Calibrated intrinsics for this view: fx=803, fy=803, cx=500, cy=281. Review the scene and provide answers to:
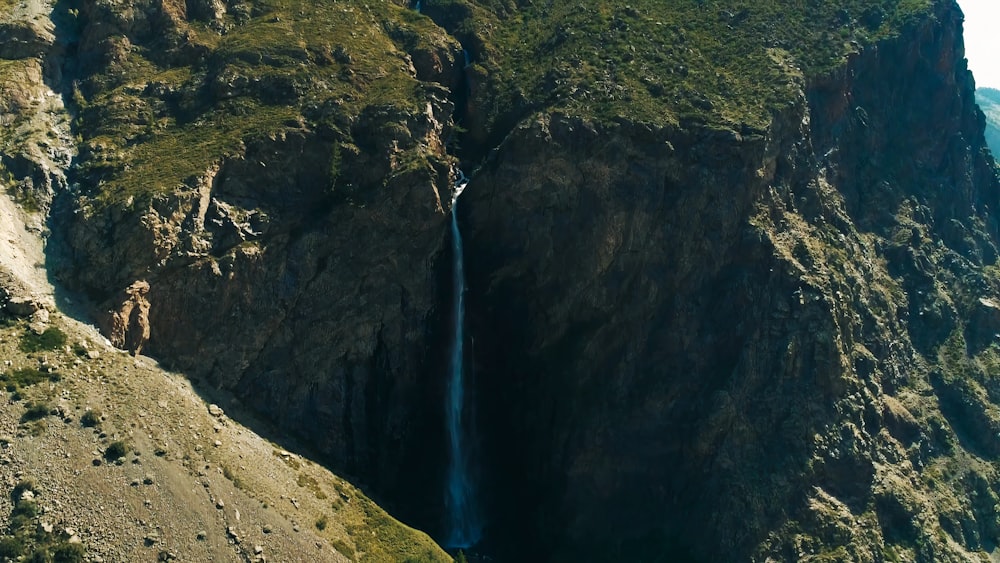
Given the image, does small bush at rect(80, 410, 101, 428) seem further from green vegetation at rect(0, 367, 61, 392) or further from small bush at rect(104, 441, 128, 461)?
green vegetation at rect(0, 367, 61, 392)

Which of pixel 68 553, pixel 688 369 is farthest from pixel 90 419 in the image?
pixel 688 369

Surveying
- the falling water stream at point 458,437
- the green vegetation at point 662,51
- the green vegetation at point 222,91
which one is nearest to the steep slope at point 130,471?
the falling water stream at point 458,437

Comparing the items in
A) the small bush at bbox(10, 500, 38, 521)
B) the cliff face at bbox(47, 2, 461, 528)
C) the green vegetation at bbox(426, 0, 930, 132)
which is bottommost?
the small bush at bbox(10, 500, 38, 521)

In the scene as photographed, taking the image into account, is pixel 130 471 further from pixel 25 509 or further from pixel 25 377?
pixel 25 377

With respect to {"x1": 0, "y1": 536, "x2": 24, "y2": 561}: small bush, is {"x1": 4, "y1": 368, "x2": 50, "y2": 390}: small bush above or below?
above

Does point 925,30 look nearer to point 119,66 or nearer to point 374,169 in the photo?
point 374,169

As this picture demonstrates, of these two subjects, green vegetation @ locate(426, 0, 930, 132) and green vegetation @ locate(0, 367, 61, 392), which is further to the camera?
green vegetation @ locate(426, 0, 930, 132)

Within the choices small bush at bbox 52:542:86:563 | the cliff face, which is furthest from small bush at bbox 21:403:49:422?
small bush at bbox 52:542:86:563
